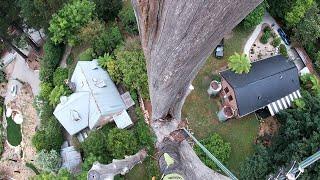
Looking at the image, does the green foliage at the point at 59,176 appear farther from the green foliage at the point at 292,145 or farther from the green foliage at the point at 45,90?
the green foliage at the point at 292,145

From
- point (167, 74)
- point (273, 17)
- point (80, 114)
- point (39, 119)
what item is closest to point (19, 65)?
point (39, 119)

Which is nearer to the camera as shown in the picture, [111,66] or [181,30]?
[181,30]

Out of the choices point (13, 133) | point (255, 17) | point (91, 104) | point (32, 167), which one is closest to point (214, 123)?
point (255, 17)

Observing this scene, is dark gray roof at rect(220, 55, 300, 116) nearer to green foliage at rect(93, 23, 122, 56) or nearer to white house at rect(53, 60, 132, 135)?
white house at rect(53, 60, 132, 135)

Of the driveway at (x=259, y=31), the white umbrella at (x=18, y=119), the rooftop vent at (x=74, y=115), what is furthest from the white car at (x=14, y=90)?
the driveway at (x=259, y=31)

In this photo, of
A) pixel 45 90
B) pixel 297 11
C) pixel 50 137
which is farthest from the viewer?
pixel 45 90

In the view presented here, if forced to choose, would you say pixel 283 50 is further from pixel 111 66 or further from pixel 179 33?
pixel 179 33

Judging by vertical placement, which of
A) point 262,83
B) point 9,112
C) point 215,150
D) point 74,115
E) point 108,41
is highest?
point 108,41
